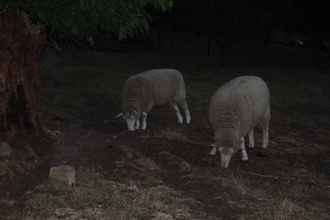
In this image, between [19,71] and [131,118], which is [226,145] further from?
[19,71]

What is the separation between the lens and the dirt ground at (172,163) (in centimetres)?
727

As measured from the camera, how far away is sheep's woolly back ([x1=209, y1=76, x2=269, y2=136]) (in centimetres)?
1007

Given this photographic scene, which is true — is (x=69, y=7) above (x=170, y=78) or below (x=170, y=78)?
above

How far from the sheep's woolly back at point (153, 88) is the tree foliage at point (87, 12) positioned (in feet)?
12.7

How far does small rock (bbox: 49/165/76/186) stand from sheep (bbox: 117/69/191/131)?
14.3 ft

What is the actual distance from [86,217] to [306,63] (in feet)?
68.6

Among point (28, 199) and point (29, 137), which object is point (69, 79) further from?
point (28, 199)

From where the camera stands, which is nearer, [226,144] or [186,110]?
[226,144]

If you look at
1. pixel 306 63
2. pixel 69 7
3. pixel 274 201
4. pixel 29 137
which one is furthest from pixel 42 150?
pixel 306 63

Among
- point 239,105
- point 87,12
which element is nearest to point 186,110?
point 239,105

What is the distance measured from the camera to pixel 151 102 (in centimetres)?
1270

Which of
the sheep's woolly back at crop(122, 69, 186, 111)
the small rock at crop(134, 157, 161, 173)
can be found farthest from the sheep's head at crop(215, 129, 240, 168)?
the sheep's woolly back at crop(122, 69, 186, 111)

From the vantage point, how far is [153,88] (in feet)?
41.4

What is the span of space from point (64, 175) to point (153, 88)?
5104mm
